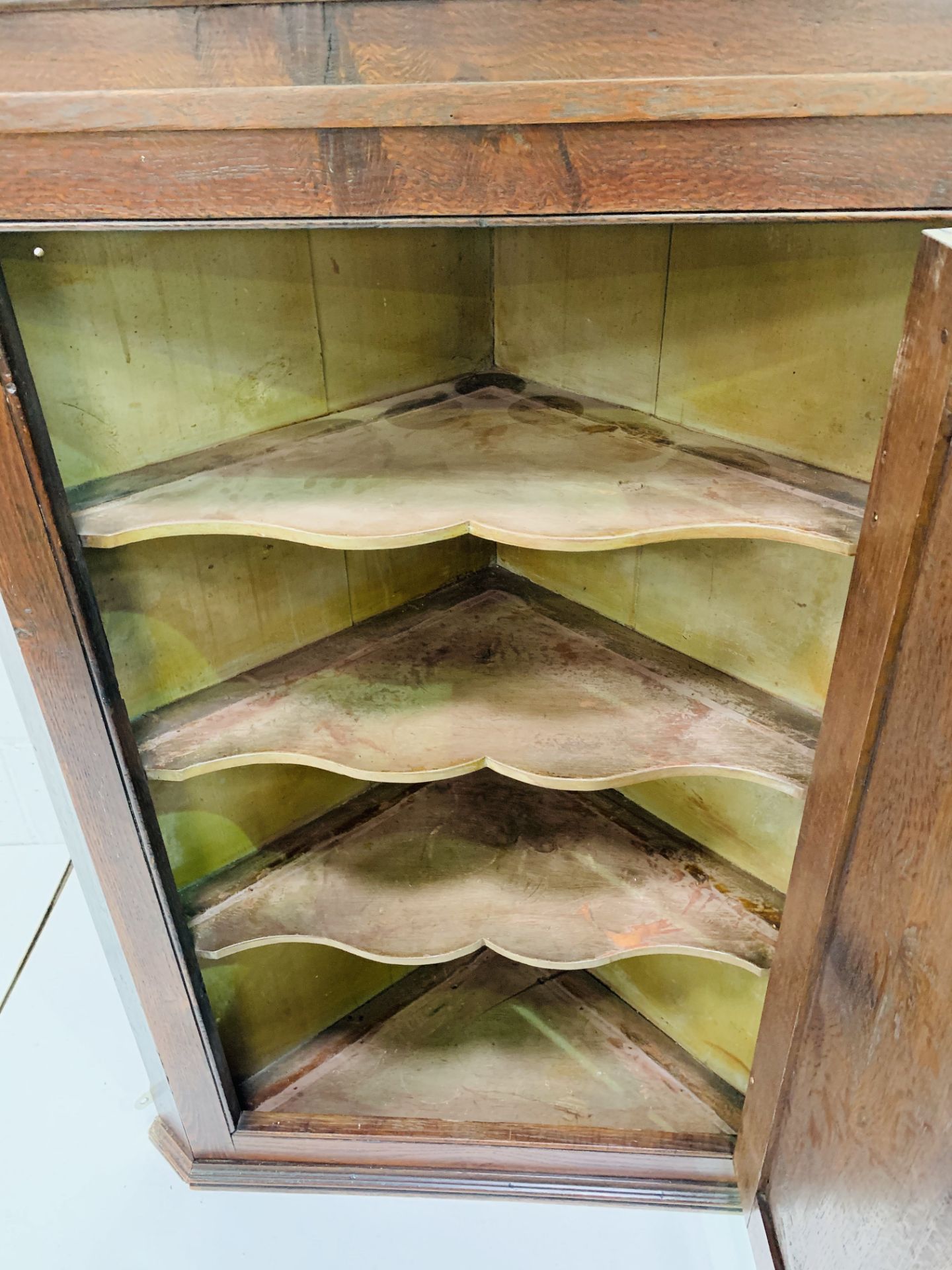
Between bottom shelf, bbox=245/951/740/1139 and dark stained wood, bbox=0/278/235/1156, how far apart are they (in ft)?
0.97

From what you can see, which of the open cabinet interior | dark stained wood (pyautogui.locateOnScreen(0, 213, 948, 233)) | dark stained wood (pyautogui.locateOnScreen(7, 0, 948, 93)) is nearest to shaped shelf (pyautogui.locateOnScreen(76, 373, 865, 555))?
the open cabinet interior

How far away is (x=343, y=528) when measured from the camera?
1027 mm

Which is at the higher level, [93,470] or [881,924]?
[93,470]

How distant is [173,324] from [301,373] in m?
0.20

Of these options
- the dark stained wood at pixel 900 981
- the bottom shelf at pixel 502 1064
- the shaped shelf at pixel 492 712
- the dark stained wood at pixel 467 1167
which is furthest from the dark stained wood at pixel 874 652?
the bottom shelf at pixel 502 1064

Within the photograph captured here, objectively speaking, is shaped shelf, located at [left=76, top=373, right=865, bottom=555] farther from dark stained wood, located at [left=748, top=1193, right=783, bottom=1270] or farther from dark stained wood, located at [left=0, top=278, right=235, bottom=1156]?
dark stained wood, located at [left=748, top=1193, right=783, bottom=1270]

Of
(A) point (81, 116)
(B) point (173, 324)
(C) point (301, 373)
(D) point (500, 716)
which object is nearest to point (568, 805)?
(D) point (500, 716)

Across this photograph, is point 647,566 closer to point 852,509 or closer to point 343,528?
point 852,509

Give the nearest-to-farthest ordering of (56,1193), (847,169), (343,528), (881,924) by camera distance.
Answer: (847,169), (881,924), (343,528), (56,1193)

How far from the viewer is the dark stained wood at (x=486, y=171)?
0.73 meters

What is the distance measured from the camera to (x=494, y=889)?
1.48 metres

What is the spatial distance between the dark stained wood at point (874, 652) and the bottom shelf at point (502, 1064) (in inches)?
19.1

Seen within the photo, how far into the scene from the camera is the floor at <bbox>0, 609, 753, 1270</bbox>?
1.46 meters

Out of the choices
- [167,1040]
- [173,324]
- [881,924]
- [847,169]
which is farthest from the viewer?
[167,1040]
